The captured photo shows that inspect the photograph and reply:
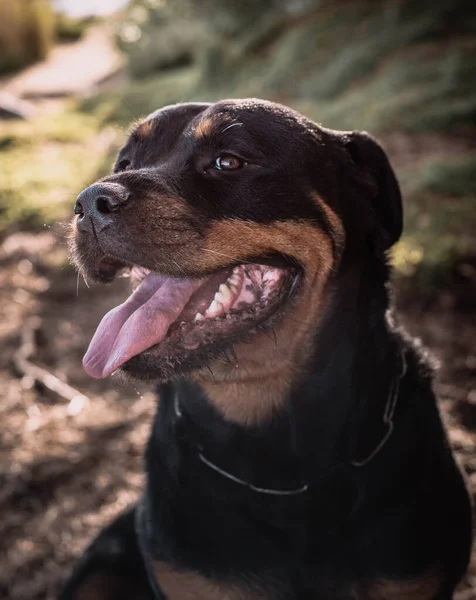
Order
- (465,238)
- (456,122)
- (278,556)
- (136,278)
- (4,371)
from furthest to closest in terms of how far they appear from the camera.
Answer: (456,122) → (465,238) → (4,371) → (136,278) → (278,556)

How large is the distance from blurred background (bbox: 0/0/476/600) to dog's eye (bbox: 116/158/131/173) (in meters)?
0.34

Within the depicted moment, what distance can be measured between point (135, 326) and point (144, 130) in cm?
80

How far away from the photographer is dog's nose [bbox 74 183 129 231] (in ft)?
6.61

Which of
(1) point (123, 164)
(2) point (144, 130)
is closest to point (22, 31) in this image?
(1) point (123, 164)

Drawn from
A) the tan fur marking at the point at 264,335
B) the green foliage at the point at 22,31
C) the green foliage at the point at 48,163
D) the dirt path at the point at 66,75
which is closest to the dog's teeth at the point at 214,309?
the tan fur marking at the point at 264,335

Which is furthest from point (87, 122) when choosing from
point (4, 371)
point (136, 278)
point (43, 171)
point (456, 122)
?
point (136, 278)

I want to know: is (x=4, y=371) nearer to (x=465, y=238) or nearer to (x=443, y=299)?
(x=443, y=299)

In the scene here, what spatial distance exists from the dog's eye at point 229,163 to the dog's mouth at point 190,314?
32 centimetres

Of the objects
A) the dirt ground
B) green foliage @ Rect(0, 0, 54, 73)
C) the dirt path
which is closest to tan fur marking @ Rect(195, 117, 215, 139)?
the dirt ground

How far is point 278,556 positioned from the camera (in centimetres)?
217

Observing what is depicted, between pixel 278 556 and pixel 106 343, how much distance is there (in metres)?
0.88

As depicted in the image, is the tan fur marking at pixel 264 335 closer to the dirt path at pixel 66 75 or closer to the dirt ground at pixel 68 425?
the dirt ground at pixel 68 425

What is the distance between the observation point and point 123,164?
105 inches

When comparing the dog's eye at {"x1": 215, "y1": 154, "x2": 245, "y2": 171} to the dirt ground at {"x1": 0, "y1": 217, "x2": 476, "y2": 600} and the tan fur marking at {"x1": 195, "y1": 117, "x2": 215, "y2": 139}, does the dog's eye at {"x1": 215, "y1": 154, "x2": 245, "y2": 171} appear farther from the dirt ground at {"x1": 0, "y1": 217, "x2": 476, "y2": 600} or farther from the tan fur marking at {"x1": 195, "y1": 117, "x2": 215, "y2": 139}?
the dirt ground at {"x1": 0, "y1": 217, "x2": 476, "y2": 600}
